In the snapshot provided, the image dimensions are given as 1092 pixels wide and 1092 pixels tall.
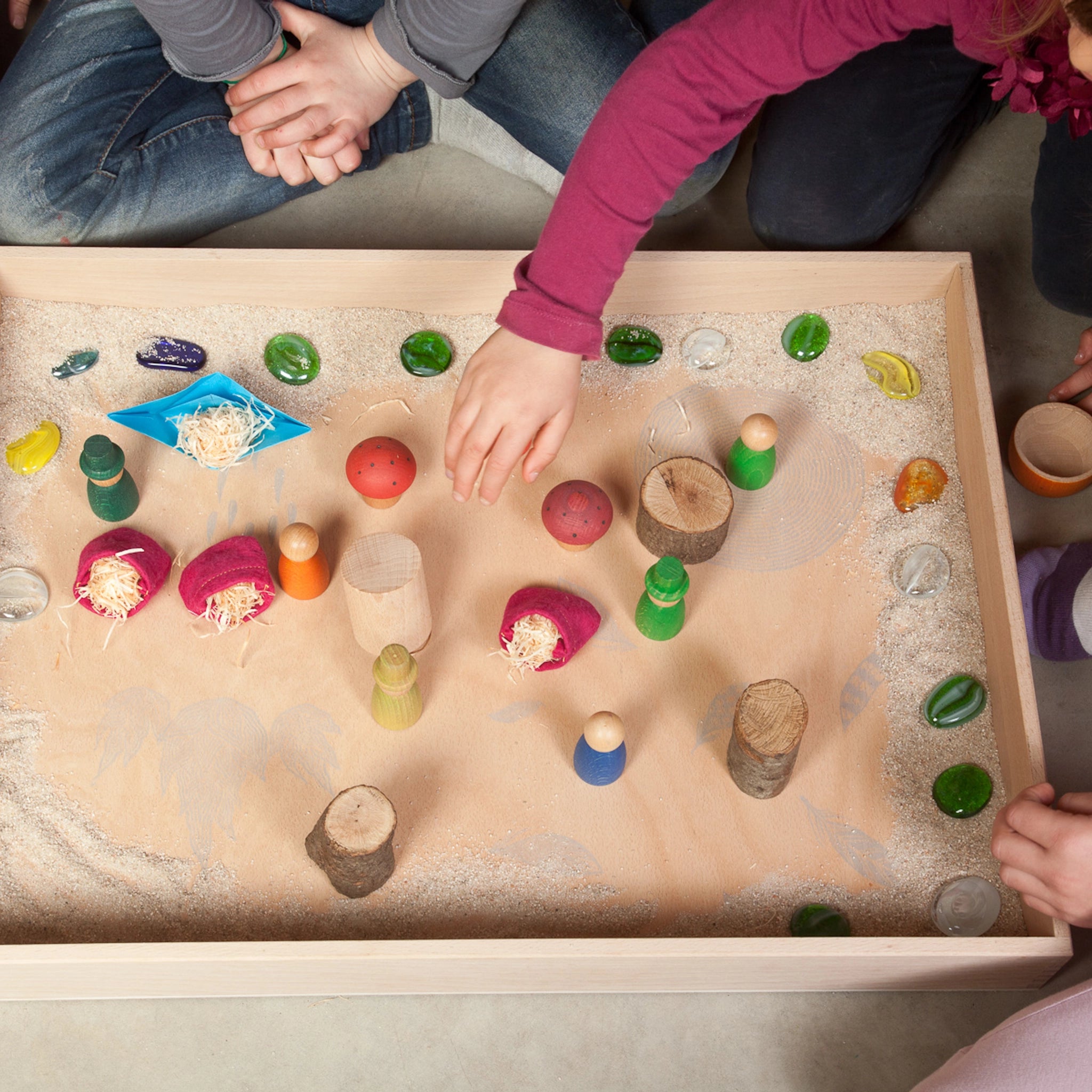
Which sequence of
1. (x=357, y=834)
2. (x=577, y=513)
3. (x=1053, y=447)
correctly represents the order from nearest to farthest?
(x=357, y=834)
(x=577, y=513)
(x=1053, y=447)

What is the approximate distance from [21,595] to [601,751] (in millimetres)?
599

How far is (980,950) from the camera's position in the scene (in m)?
0.89

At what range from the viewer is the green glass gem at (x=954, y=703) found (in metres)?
1.04

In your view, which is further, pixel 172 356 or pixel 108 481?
pixel 172 356

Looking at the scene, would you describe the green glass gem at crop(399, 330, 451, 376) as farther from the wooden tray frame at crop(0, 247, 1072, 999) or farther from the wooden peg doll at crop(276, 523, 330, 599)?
the wooden peg doll at crop(276, 523, 330, 599)

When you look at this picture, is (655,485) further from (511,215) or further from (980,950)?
(511,215)

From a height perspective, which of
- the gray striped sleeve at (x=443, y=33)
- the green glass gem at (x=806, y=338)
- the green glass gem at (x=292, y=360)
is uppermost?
the gray striped sleeve at (x=443, y=33)

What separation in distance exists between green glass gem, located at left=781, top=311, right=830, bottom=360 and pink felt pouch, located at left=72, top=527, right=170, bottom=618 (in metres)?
0.73

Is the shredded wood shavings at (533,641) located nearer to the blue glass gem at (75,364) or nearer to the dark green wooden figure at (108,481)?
the dark green wooden figure at (108,481)

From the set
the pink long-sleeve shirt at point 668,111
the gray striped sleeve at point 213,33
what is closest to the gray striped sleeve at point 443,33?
the gray striped sleeve at point 213,33

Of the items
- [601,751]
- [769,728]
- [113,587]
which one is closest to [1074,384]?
[769,728]

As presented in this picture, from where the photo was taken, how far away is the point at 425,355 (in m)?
1.20

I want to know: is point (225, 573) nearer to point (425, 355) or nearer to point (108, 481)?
point (108, 481)

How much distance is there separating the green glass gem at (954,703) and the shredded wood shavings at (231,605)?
0.67 metres
